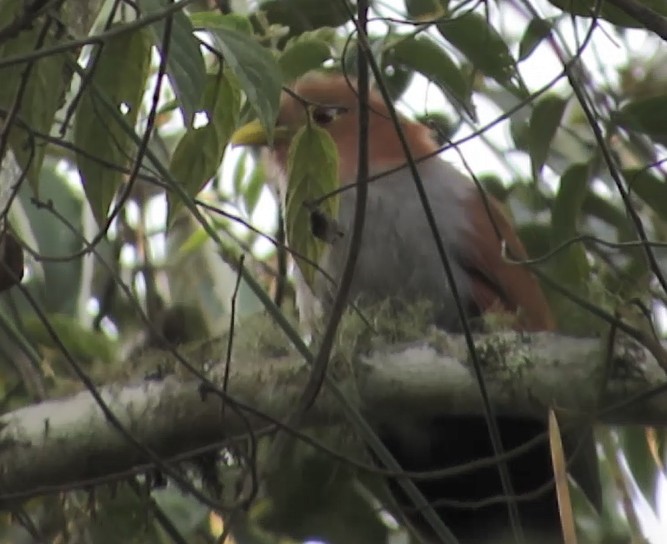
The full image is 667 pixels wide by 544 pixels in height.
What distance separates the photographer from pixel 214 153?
4.78 feet

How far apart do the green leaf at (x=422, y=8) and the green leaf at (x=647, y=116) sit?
31 cm

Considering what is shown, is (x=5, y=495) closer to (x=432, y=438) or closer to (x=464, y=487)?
(x=432, y=438)

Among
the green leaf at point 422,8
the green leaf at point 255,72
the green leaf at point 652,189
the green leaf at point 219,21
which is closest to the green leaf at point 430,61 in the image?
the green leaf at point 422,8

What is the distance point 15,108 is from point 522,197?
4.14ft

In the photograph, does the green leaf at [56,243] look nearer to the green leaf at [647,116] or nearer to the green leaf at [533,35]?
the green leaf at [533,35]

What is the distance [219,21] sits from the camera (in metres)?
1.37

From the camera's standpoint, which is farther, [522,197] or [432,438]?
[522,197]

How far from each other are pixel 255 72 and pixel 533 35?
64 cm

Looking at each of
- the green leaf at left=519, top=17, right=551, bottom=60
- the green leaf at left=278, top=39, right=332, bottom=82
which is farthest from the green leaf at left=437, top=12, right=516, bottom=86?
the green leaf at left=278, top=39, right=332, bottom=82

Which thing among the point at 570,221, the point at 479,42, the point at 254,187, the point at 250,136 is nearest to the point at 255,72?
the point at 479,42

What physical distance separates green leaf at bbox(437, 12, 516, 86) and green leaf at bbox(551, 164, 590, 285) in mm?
198

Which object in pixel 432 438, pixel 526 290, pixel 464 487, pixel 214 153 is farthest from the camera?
pixel 526 290

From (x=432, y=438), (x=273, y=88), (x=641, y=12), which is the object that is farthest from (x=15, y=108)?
(x=432, y=438)

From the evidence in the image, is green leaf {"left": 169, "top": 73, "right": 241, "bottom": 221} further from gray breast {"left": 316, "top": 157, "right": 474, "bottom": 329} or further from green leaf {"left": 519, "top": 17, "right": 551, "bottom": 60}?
gray breast {"left": 316, "top": 157, "right": 474, "bottom": 329}
